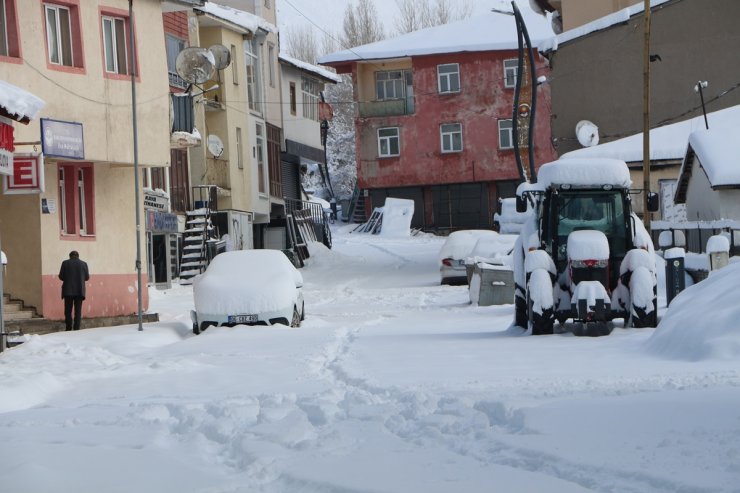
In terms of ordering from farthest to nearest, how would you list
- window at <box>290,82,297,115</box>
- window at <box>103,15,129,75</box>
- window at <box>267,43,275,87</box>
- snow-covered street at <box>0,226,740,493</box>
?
window at <box>290,82,297,115</box> < window at <box>267,43,275,87</box> < window at <box>103,15,129,75</box> < snow-covered street at <box>0,226,740,493</box>

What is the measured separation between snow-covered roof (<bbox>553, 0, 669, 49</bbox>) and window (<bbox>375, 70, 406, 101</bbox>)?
21.9 meters

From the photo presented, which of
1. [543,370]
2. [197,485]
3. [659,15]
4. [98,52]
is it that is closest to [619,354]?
[543,370]

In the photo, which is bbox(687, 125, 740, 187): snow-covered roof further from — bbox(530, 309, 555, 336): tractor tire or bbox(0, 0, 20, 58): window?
bbox(0, 0, 20, 58): window

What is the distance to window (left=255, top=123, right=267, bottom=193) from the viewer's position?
2012 inches

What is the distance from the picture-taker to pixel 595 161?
66.4 ft

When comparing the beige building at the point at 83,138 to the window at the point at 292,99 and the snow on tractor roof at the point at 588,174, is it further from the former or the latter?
the window at the point at 292,99

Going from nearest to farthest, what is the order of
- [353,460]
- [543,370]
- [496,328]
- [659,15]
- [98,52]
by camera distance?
[353,460], [543,370], [496,328], [98,52], [659,15]

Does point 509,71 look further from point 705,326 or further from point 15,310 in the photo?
point 705,326

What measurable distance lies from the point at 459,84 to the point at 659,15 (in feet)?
77.5

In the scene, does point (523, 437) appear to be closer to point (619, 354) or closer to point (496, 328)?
point (619, 354)

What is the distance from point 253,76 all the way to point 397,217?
15423 millimetres

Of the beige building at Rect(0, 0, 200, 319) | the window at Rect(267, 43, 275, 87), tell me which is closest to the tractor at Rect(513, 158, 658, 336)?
the beige building at Rect(0, 0, 200, 319)

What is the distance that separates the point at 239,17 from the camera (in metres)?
48.2

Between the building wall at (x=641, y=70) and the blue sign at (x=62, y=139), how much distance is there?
23349 millimetres
